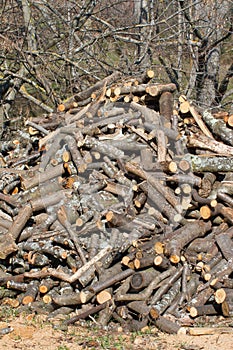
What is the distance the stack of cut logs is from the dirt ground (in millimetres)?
205

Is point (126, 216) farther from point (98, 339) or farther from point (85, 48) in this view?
point (85, 48)

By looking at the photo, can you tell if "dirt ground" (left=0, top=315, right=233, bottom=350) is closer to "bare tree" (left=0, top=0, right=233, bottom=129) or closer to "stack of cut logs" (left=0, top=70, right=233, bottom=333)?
"stack of cut logs" (left=0, top=70, right=233, bottom=333)

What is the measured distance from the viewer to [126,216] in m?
5.99

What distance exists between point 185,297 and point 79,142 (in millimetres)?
2613

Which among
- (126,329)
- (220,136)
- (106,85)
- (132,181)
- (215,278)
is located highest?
(106,85)

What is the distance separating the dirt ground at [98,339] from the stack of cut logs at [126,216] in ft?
0.67

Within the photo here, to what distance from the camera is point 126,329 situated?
529 centimetres

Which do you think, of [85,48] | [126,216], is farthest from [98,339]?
[85,48]

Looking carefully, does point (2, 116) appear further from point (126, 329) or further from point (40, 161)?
point (126, 329)

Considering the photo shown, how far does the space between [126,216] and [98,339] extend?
1611 mm

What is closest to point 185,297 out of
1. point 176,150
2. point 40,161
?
point 176,150

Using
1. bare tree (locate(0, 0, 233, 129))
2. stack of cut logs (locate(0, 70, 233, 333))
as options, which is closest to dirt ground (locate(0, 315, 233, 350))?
stack of cut logs (locate(0, 70, 233, 333))

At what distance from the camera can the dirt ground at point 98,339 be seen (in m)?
4.73

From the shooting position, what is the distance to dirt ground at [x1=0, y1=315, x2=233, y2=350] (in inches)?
186
